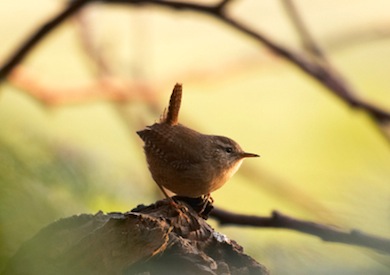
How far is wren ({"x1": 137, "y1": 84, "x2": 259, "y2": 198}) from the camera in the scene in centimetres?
152

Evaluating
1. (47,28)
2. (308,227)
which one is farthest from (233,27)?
(308,227)

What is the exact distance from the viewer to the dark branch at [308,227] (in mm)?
512

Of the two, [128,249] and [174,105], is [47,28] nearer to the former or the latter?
[174,105]

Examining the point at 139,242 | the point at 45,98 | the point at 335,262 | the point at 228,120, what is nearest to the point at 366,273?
the point at 335,262

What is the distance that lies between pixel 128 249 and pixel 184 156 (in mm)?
1221

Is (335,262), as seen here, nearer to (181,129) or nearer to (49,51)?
(181,129)

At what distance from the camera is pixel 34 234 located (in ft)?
1.21

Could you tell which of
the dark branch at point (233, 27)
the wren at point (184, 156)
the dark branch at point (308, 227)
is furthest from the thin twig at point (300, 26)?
the dark branch at point (308, 227)

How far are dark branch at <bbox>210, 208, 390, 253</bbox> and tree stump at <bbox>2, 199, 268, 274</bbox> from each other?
0.27 feet

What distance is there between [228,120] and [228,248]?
2.51 m

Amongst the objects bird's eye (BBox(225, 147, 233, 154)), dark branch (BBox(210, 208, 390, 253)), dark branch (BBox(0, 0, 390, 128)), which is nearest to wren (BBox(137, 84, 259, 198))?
bird's eye (BBox(225, 147, 233, 154))

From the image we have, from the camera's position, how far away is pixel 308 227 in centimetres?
76

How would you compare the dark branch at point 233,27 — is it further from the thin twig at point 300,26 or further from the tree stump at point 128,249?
the tree stump at point 128,249

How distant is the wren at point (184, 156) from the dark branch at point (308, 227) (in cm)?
38
